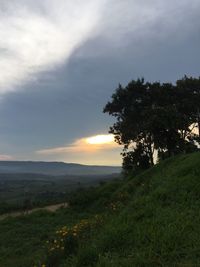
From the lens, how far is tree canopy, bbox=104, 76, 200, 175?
137 feet

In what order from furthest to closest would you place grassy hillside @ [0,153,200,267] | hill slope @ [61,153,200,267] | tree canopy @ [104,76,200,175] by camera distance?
tree canopy @ [104,76,200,175] < grassy hillside @ [0,153,200,267] < hill slope @ [61,153,200,267]

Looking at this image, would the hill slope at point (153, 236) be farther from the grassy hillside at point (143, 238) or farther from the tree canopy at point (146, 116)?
the tree canopy at point (146, 116)

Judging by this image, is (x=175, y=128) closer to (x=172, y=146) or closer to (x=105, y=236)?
(x=172, y=146)

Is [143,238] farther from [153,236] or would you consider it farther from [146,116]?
[146,116]

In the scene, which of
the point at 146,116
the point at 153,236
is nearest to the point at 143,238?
the point at 153,236

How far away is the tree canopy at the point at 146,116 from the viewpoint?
4183cm

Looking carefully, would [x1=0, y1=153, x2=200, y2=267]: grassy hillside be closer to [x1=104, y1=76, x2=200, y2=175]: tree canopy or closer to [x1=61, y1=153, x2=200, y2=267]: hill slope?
[x1=61, y1=153, x2=200, y2=267]: hill slope

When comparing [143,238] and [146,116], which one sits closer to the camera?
[143,238]

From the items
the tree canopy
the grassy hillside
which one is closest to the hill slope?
the grassy hillside

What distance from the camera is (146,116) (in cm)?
4103

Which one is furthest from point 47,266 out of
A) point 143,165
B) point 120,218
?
point 143,165

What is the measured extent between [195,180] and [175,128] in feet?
87.9

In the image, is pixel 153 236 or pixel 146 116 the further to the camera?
pixel 146 116

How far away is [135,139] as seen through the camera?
45125 millimetres
